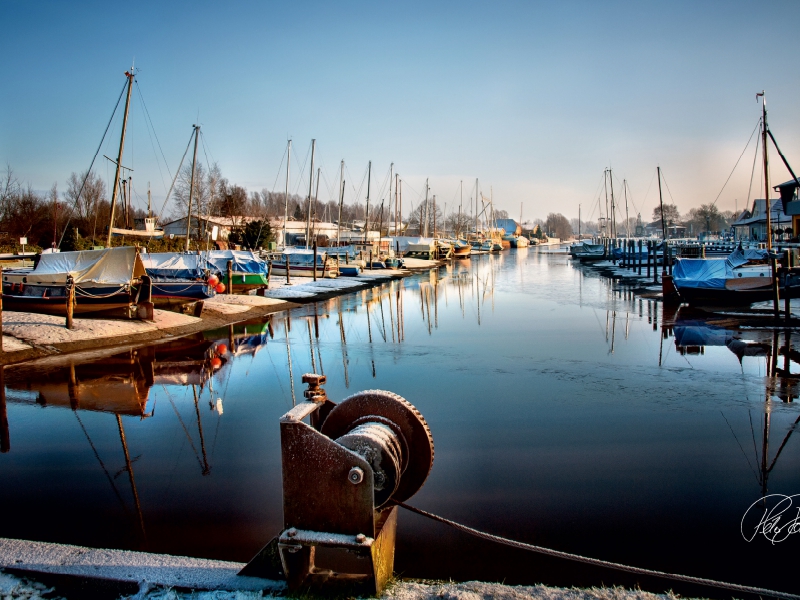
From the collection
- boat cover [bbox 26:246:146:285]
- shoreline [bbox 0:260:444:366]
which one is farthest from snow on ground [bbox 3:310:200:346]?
boat cover [bbox 26:246:146:285]

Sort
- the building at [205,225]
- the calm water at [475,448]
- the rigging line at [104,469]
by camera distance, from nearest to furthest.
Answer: the calm water at [475,448] < the rigging line at [104,469] < the building at [205,225]

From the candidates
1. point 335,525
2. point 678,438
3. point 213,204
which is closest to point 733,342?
point 678,438

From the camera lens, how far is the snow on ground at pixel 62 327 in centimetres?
1683

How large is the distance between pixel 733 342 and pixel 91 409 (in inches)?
644

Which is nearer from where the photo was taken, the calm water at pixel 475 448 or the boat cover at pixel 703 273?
the calm water at pixel 475 448

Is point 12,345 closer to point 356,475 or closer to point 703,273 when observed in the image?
point 356,475

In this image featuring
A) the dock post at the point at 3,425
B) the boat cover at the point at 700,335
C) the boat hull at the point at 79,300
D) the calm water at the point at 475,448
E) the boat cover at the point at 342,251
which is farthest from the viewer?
the boat cover at the point at 342,251

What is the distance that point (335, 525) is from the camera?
441 cm

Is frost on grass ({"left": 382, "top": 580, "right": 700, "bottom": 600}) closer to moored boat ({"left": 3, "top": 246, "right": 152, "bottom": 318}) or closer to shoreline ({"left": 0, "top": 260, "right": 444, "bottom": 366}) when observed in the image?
shoreline ({"left": 0, "top": 260, "right": 444, "bottom": 366})

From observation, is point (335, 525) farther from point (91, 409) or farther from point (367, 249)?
point (367, 249)
